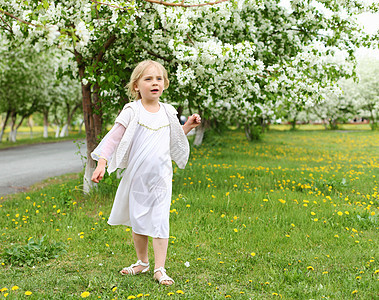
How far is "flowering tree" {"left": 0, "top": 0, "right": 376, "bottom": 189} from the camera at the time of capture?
607cm

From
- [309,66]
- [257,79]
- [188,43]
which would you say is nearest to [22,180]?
[188,43]

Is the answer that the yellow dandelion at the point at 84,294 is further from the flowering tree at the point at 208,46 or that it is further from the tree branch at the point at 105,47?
the tree branch at the point at 105,47

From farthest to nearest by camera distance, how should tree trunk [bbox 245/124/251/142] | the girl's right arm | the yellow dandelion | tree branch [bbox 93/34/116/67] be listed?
tree trunk [bbox 245/124/251/142]
tree branch [bbox 93/34/116/67]
the girl's right arm
the yellow dandelion

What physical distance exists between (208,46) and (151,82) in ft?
8.97

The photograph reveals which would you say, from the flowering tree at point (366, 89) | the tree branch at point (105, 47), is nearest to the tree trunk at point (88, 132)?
the tree branch at point (105, 47)

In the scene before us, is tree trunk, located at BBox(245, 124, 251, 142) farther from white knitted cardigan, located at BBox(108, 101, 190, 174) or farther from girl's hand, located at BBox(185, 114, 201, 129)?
girl's hand, located at BBox(185, 114, 201, 129)

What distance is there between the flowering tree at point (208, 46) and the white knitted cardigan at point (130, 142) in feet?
7.91

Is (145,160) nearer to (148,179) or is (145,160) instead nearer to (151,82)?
(148,179)

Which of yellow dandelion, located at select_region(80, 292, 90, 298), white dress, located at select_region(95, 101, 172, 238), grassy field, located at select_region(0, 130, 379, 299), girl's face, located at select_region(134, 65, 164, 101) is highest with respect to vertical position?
girl's face, located at select_region(134, 65, 164, 101)

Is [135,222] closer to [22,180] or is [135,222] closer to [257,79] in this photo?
[257,79]

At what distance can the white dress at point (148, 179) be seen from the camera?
340 cm

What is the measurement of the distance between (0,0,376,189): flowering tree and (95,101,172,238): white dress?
260cm

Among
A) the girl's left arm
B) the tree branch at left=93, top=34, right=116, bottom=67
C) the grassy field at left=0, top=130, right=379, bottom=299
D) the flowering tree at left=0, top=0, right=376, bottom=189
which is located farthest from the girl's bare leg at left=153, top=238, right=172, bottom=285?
the tree branch at left=93, top=34, right=116, bottom=67

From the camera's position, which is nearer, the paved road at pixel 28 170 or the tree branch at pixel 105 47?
the tree branch at pixel 105 47
